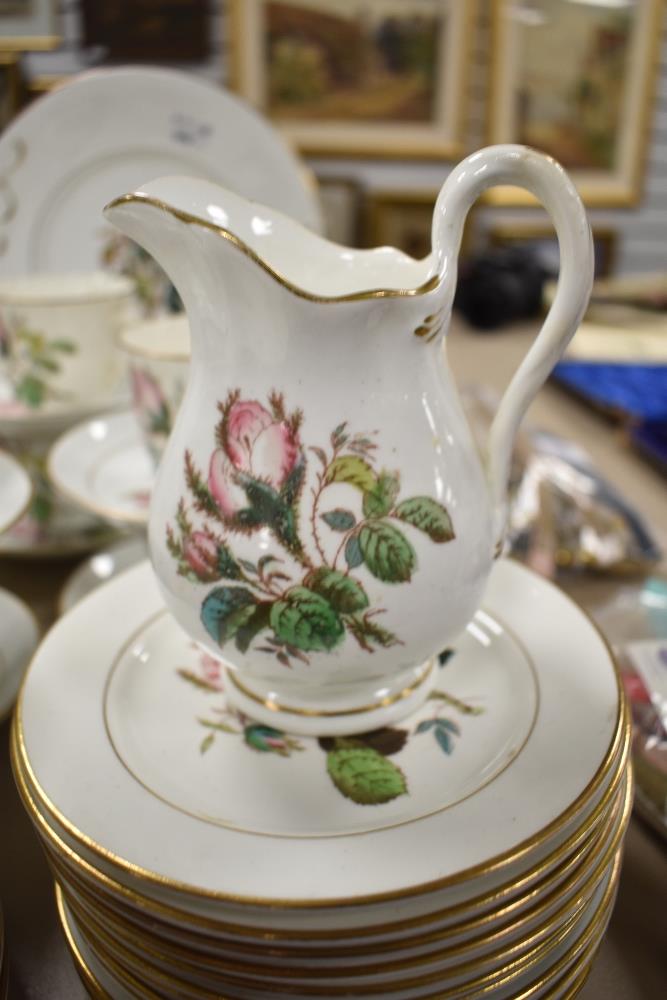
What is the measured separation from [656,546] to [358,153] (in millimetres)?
1574

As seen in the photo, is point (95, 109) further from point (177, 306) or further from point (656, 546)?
point (656, 546)

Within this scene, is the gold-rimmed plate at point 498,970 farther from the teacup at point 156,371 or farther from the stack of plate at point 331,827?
the teacup at point 156,371

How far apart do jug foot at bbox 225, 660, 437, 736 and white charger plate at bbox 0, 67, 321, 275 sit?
543mm

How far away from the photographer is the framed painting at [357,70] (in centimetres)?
179

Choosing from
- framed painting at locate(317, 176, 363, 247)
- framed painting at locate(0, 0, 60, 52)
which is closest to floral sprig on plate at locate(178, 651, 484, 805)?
framed painting at locate(317, 176, 363, 247)

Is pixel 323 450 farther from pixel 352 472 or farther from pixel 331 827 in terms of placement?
pixel 331 827

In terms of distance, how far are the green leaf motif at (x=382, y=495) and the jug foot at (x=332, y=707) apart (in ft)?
0.27

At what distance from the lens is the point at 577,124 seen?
205 centimetres

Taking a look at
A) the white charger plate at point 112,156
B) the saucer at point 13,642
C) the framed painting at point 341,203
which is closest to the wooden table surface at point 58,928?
the saucer at point 13,642

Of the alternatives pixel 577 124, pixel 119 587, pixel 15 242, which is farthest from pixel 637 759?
pixel 577 124

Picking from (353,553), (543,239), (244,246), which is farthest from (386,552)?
(543,239)

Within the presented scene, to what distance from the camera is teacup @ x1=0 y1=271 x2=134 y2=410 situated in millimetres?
593

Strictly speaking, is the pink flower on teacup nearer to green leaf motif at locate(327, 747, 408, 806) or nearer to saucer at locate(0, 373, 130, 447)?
green leaf motif at locate(327, 747, 408, 806)

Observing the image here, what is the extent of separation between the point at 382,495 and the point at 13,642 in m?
0.30
